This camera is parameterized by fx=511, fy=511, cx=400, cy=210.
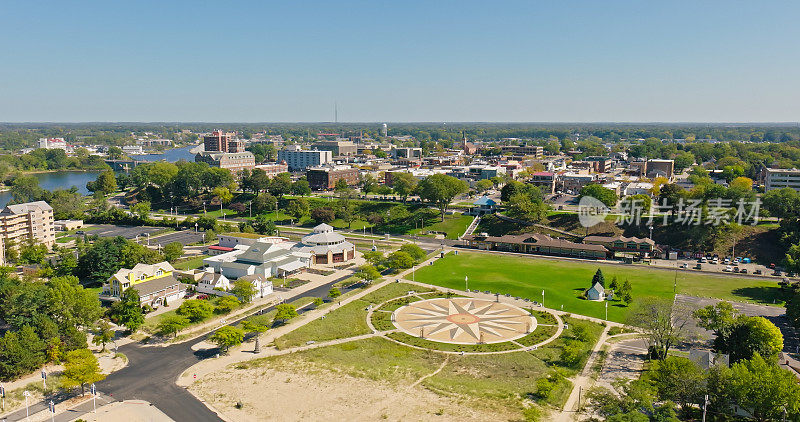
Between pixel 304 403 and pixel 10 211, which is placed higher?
pixel 10 211

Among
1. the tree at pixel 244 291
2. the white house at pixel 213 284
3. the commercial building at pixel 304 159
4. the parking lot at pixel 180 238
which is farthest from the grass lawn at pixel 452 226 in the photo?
the commercial building at pixel 304 159

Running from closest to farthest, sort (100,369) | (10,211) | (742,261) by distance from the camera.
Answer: (100,369) < (742,261) < (10,211)

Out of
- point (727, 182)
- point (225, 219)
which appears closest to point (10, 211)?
point (225, 219)

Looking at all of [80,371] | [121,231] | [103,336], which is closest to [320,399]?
[80,371]

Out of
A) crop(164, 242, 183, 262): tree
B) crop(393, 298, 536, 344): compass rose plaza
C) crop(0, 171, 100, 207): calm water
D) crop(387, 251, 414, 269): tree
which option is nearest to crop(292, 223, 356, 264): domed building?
crop(387, 251, 414, 269): tree

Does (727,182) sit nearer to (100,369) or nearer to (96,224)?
(100,369)

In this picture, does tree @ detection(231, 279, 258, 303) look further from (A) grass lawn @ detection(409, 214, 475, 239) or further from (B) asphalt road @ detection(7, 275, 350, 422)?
(A) grass lawn @ detection(409, 214, 475, 239)
